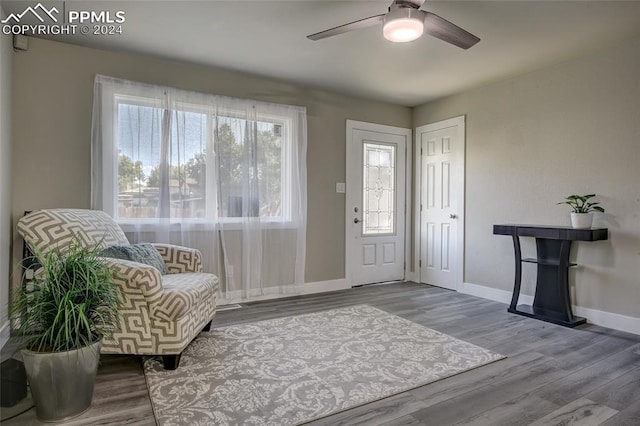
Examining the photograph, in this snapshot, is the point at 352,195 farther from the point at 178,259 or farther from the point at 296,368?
the point at 296,368

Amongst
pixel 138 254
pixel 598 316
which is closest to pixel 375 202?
pixel 598 316

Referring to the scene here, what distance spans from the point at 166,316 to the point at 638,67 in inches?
Answer: 161

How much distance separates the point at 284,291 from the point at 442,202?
2342 mm

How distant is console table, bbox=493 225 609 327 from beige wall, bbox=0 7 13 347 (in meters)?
4.27

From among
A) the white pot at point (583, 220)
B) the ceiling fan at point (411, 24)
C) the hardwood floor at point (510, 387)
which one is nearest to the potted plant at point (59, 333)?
the hardwood floor at point (510, 387)

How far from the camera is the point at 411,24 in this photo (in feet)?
7.42

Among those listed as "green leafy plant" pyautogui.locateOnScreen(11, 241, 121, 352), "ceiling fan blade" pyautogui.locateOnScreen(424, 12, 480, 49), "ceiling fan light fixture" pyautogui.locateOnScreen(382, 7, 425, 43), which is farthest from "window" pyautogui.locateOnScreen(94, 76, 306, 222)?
"ceiling fan blade" pyautogui.locateOnScreen(424, 12, 480, 49)

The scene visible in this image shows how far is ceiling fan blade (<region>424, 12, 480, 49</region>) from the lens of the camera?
7.37 ft

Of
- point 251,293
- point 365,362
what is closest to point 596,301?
point 365,362

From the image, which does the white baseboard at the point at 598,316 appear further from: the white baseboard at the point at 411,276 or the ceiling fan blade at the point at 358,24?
the ceiling fan blade at the point at 358,24

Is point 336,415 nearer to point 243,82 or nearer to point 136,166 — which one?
point 136,166

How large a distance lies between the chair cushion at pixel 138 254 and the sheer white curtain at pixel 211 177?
0.76 meters

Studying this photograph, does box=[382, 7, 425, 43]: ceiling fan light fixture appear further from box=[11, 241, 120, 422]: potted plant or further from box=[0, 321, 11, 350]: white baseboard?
box=[0, 321, 11, 350]: white baseboard

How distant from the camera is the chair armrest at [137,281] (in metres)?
2.15
